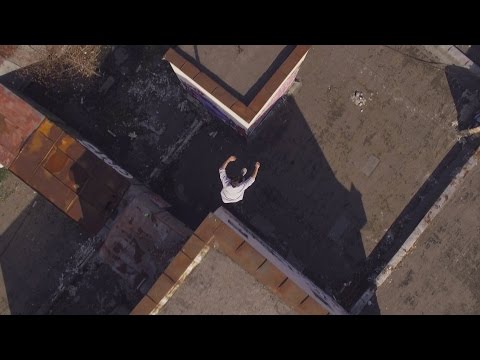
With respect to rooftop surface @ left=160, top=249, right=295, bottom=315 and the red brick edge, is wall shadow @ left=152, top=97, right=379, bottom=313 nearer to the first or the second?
the red brick edge

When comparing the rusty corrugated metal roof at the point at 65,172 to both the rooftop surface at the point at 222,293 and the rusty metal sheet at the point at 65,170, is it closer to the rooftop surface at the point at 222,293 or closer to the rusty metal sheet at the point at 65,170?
the rusty metal sheet at the point at 65,170

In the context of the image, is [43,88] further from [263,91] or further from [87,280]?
[263,91]

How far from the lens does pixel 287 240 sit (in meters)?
9.21

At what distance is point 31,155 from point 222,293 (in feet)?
16.4

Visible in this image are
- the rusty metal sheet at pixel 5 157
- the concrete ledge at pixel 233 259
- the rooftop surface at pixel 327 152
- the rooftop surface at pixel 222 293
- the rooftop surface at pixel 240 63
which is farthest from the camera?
the rooftop surface at pixel 327 152

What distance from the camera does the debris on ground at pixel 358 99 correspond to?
30.3ft

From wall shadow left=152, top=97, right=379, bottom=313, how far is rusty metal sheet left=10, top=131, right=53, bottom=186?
282 centimetres

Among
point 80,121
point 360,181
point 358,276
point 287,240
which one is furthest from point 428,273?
point 80,121

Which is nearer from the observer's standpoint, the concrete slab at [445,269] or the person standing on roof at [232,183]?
the person standing on roof at [232,183]

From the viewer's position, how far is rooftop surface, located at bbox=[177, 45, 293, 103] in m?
7.35

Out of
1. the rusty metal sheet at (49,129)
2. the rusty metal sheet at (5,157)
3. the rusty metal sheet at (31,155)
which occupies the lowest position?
the rusty metal sheet at (5,157)

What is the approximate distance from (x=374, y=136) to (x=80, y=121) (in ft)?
22.7

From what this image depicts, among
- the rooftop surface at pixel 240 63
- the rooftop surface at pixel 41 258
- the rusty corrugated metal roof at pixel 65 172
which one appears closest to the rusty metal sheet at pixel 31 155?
the rusty corrugated metal roof at pixel 65 172

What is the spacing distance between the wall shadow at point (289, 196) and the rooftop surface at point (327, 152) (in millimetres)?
23
